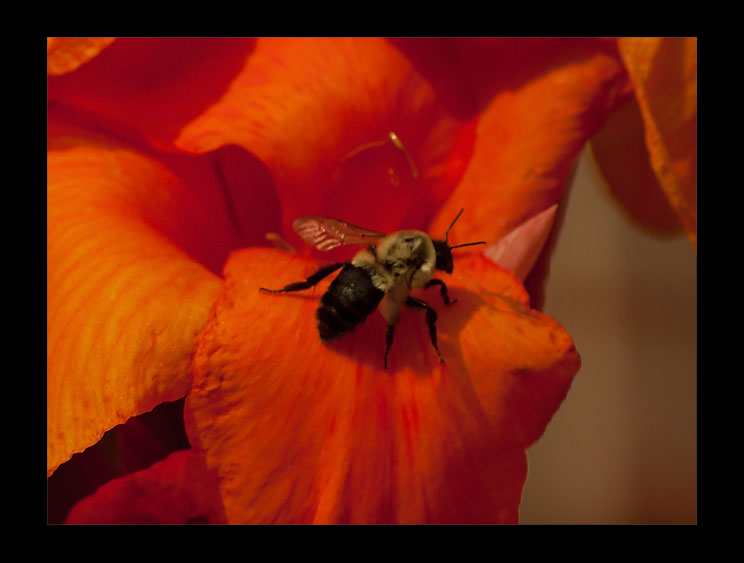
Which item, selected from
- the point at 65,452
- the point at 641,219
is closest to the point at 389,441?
the point at 65,452

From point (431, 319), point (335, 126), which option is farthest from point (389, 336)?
point (335, 126)

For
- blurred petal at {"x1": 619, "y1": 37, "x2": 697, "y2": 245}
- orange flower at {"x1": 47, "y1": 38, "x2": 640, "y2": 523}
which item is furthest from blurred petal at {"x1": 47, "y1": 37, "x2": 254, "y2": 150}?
blurred petal at {"x1": 619, "y1": 37, "x2": 697, "y2": 245}

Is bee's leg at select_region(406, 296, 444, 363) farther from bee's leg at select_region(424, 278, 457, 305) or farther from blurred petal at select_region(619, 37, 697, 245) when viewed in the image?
blurred petal at select_region(619, 37, 697, 245)

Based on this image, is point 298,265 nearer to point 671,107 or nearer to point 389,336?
point 389,336

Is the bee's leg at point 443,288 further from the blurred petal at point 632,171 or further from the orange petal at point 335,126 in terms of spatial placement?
the blurred petal at point 632,171

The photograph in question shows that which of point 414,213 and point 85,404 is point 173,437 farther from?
point 414,213

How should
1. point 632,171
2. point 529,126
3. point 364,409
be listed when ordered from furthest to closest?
point 632,171, point 529,126, point 364,409
